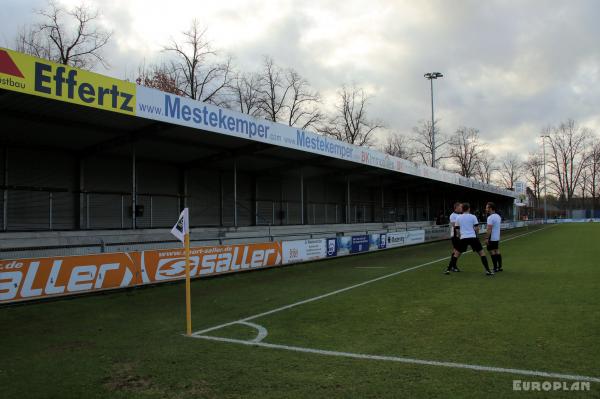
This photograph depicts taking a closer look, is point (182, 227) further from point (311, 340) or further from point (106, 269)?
point (106, 269)

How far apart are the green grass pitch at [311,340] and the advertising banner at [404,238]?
41.6 feet

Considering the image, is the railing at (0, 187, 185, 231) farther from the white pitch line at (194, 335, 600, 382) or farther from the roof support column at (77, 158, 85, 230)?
the white pitch line at (194, 335, 600, 382)

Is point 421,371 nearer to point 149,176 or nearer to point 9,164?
point 9,164

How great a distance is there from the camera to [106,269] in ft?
35.1

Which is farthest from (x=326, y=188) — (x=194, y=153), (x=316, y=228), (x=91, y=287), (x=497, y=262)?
(x=91, y=287)

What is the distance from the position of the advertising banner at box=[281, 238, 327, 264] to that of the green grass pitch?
5.00 m

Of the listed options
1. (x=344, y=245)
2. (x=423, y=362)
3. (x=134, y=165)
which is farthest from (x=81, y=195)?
(x=423, y=362)

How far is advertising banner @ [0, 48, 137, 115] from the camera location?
30.2ft

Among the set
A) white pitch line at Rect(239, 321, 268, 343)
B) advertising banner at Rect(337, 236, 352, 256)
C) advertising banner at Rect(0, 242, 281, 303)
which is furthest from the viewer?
advertising banner at Rect(337, 236, 352, 256)

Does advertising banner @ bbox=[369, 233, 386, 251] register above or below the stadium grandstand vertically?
below

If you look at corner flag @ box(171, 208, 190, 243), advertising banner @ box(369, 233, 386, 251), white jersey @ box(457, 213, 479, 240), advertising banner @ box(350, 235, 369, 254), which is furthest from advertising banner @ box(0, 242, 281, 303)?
advertising banner @ box(369, 233, 386, 251)

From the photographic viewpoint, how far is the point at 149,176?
19.3 m
